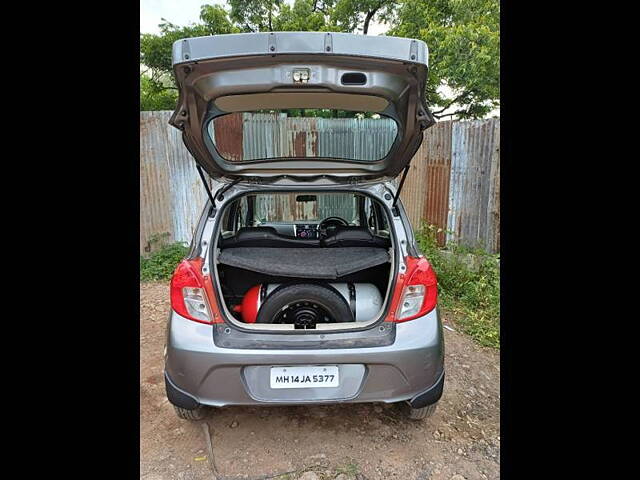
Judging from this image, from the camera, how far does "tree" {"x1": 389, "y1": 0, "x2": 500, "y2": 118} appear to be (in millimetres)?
8703

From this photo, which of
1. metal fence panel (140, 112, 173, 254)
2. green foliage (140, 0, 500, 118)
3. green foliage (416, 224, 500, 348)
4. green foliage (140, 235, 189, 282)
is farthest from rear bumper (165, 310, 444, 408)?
green foliage (140, 0, 500, 118)

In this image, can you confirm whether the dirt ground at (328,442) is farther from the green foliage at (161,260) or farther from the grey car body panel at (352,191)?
the green foliage at (161,260)

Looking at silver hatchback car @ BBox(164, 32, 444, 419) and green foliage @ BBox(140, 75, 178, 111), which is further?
green foliage @ BBox(140, 75, 178, 111)

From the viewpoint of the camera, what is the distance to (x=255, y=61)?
1.69 metres

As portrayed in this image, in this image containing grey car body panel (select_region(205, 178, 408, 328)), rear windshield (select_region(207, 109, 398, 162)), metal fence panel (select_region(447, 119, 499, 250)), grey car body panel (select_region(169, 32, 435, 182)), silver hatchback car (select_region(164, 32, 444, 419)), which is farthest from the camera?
rear windshield (select_region(207, 109, 398, 162))

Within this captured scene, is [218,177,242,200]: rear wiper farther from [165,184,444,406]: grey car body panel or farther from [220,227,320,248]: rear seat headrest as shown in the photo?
[165,184,444,406]: grey car body panel

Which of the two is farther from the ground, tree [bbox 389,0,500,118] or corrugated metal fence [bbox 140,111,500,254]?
tree [bbox 389,0,500,118]

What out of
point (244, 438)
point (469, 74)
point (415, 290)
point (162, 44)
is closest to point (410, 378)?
point (415, 290)

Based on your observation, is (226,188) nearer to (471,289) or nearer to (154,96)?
(471,289)

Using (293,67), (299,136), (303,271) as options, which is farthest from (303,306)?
(299,136)

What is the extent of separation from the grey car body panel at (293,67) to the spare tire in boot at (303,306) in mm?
752

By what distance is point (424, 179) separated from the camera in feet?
18.6

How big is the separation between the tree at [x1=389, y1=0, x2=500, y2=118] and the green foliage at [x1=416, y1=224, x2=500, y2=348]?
20.0 feet

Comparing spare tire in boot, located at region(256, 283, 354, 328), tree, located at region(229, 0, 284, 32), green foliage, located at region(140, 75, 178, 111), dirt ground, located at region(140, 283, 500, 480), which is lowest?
dirt ground, located at region(140, 283, 500, 480)
